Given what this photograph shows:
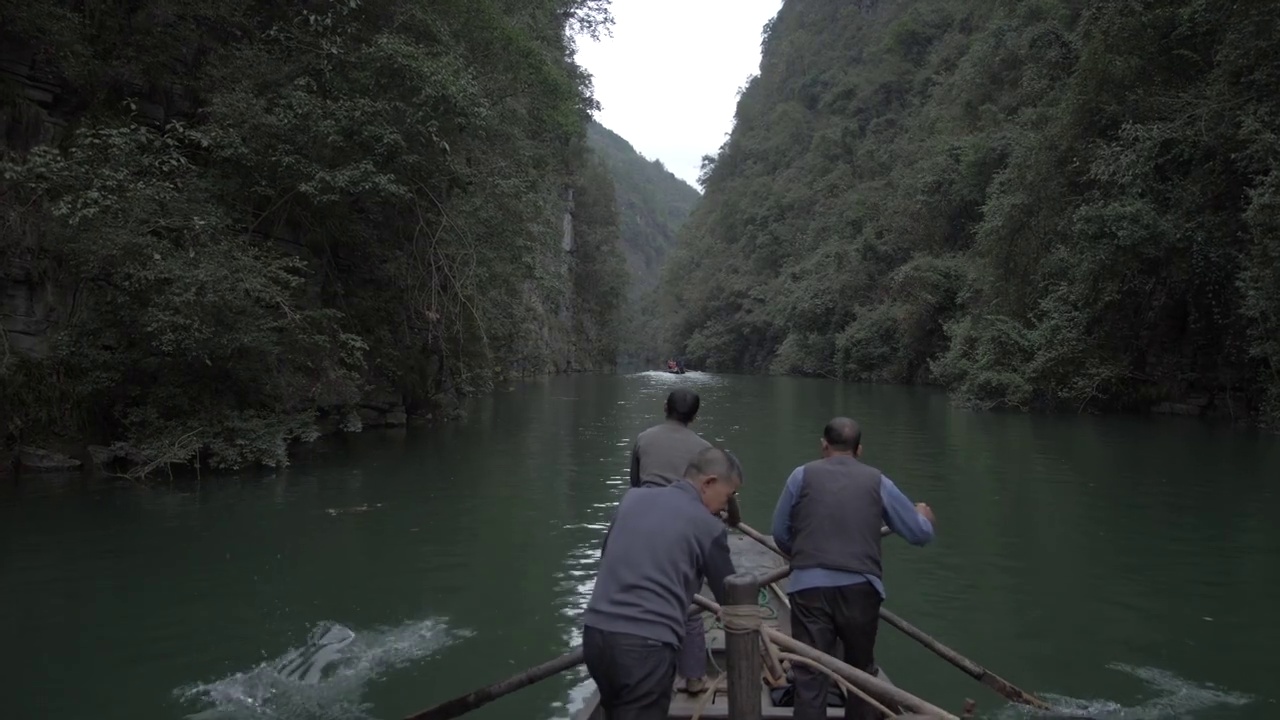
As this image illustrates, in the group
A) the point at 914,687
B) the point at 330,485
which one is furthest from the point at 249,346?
the point at 914,687

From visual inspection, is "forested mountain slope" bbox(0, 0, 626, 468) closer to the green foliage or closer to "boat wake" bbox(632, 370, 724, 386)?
"boat wake" bbox(632, 370, 724, 386)

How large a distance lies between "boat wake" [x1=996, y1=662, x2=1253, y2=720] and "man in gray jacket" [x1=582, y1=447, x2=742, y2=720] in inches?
Answer: 125

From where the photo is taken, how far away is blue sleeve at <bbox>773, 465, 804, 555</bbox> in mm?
4441

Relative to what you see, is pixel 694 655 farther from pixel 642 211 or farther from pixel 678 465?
pixel 642 211

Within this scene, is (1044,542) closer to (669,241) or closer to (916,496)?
(916,496)

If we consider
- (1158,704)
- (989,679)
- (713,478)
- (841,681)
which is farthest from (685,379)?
(713,478)

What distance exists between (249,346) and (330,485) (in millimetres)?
2285

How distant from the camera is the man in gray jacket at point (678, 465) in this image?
4.76 m

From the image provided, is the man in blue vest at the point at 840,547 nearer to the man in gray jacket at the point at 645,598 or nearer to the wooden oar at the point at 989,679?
the man in gray jacket at the point at 645,598

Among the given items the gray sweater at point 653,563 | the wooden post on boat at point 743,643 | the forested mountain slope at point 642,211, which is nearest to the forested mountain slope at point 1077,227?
the wooden post on boat at point 743,643

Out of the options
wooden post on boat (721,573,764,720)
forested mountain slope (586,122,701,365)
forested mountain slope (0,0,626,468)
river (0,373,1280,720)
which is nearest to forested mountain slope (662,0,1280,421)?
river (0,373,1280,720)

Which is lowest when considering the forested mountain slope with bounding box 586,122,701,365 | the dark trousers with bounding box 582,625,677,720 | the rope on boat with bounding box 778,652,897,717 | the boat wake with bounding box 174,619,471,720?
the boat wake with bounding box 174,619,471,720

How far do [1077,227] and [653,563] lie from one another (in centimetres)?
2003

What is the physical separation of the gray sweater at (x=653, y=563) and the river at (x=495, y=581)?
9.03ft
